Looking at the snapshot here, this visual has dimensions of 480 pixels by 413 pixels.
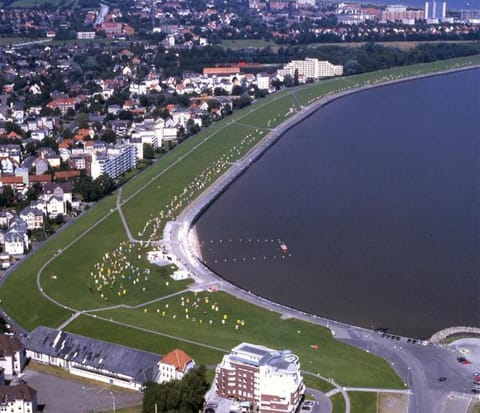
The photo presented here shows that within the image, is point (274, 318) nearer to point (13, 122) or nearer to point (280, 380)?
point (280, 380)

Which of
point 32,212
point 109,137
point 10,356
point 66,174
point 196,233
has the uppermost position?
point 10,356

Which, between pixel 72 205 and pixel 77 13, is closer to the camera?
pixel 72 205

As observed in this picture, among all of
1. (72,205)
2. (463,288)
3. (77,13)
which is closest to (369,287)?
(463,288)

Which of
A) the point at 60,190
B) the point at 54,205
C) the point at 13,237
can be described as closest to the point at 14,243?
the point at 13,237

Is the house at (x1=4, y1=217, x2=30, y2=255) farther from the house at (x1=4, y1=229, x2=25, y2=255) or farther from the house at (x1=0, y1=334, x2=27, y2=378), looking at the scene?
the house at (x1=0, y1=334, x2=27, y2=378)

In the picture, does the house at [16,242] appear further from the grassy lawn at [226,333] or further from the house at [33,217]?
the grassy lawn at [226,333]

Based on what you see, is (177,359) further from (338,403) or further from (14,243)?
(14,243)
